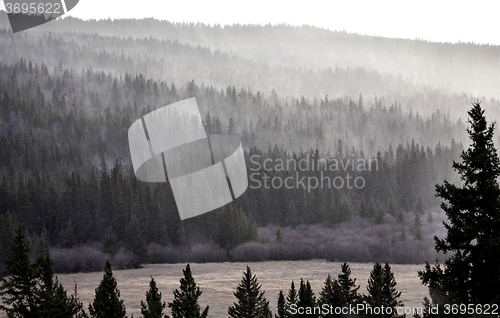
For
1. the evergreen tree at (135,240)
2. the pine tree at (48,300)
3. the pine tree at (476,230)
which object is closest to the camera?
the pine tree at (476,230)

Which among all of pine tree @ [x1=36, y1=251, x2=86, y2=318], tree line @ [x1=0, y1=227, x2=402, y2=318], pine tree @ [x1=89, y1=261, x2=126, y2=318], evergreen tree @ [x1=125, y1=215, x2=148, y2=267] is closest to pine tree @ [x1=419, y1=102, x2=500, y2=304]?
pine tree @ [x1=36, y1=251, x2=86, y2=318]

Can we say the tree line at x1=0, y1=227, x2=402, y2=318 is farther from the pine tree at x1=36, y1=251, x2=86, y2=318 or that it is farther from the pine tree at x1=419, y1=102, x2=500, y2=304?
the pine tree at x1=419, y1=102, x2=500, y2=304

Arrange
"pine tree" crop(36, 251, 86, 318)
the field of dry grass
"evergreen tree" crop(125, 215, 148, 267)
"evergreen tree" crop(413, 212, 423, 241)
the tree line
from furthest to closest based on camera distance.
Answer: "evergreen tree" crop(413, 212, 423, 241), "evergreen tree" crop(125, 215, 148, 267), the field of dry grass, the tree line, "pine tree" crop(36, 251, 86, 318)

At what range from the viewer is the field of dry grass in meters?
74.2

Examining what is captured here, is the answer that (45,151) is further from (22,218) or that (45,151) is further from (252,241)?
(252,241)

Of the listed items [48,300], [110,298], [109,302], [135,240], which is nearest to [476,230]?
[48,300]

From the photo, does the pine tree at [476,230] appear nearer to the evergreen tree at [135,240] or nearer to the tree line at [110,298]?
the tree line at [110,298]

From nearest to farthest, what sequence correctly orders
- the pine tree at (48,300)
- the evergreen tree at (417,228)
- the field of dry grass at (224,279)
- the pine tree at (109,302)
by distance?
1. the pine tree at (48,300)
2. the pine tree at (109,302)
3. the field of dry grass at (224,279)
4. the evergreen tree at (417,228)

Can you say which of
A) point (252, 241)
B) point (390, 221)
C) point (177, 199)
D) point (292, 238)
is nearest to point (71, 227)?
point (177, 199)

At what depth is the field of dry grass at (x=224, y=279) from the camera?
74.2 metres

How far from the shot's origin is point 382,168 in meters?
156

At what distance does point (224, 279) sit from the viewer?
9456 centimetres

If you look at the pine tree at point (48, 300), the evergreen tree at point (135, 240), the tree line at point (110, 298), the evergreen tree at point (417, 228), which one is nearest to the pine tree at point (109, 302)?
the tree line at point (110, 298)

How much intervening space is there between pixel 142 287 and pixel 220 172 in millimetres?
70452
